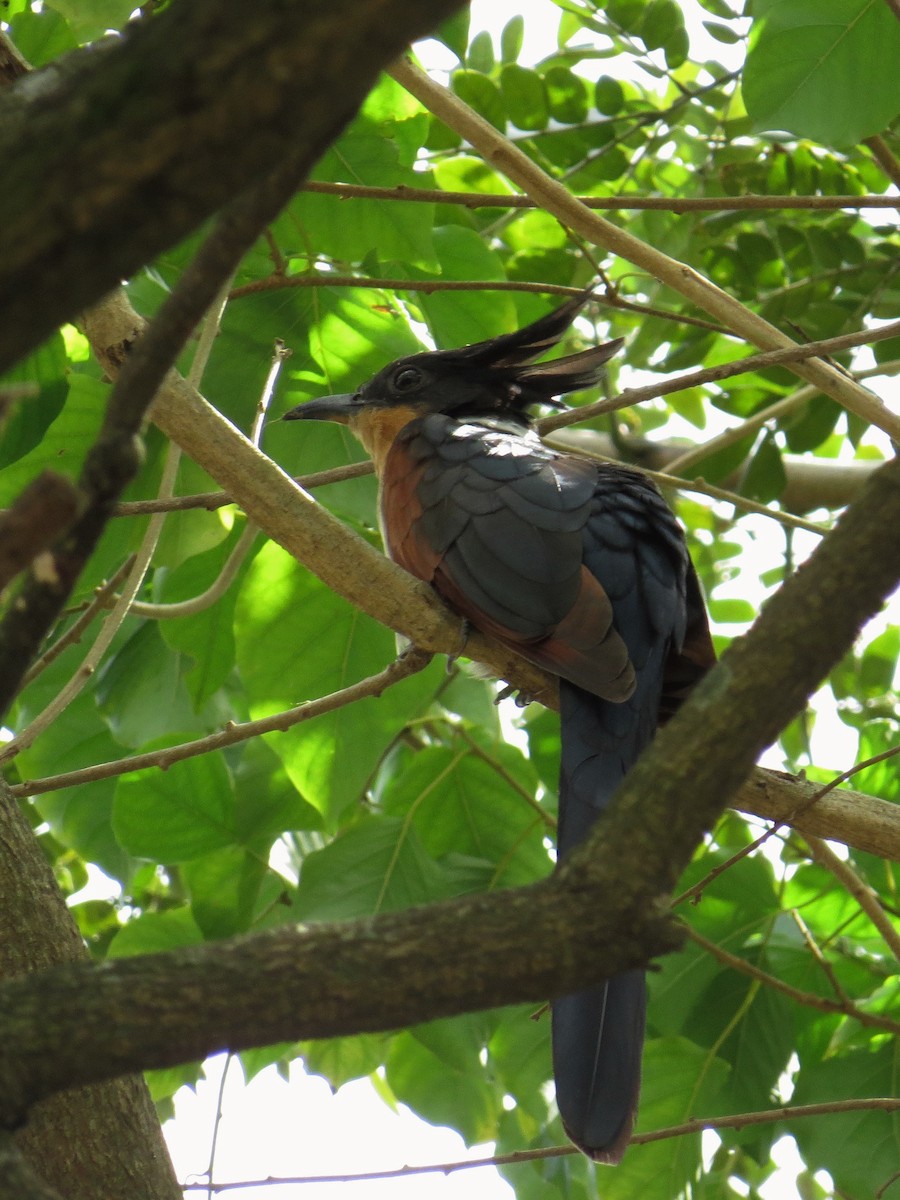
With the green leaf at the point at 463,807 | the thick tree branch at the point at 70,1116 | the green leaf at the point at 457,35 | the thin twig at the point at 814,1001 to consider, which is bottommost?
the thick tree branch at the point at 70,1116

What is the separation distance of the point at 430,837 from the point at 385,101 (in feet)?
6.86

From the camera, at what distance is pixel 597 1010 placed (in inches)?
100.0

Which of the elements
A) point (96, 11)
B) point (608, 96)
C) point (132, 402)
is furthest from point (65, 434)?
point (132, 402)

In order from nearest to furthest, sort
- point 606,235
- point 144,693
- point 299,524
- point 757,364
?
→ point 299,524
point 757,364
point 606,235
point 144,693

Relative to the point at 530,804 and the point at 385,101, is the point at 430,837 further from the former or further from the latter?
the point at 385,101

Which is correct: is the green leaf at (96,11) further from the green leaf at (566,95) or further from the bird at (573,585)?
the green leaf at (566,95)

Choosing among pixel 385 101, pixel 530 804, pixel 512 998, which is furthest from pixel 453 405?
pixel 512 998

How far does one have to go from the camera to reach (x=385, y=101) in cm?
330

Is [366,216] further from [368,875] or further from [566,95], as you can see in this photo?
[368,875]

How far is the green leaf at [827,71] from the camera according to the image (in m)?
2.96

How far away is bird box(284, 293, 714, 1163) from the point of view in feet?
8.26

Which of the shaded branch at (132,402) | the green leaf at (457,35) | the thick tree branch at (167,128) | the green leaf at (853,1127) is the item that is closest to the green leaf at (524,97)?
the green leaf at (457,35)

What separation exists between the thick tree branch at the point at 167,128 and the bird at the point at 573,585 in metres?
1.90

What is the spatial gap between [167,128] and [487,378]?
342 cm
